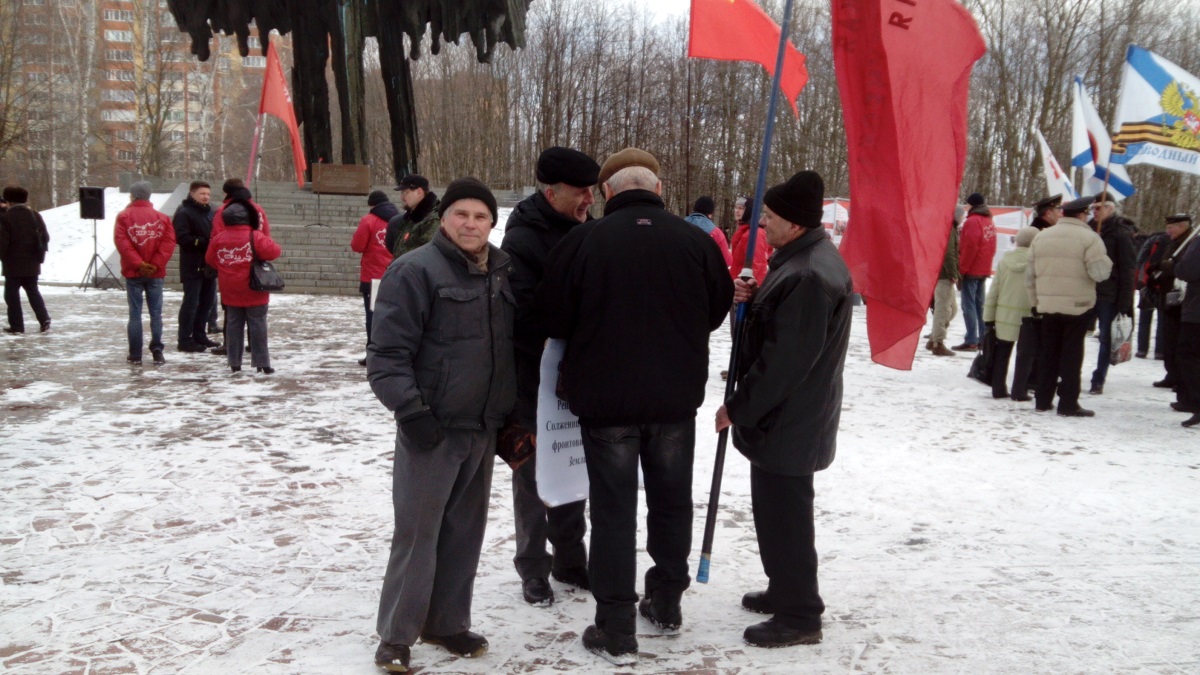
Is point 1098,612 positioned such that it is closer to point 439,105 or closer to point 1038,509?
point 1038,509

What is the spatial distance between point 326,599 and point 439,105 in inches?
1531

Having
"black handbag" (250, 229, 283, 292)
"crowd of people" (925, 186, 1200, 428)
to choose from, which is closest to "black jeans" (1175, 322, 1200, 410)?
"crowd of people" (925, 186, 1200, 428)

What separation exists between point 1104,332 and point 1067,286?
217 centimetres

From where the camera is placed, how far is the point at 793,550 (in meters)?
3.85

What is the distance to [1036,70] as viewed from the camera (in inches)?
1405

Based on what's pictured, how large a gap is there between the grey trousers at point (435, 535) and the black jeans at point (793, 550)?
1198mm

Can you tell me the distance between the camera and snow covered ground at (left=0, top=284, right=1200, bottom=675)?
374 cm

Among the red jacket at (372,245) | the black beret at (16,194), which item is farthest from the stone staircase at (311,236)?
the red jacket at (372,245)

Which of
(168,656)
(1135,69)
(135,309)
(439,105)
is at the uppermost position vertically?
(439,105)

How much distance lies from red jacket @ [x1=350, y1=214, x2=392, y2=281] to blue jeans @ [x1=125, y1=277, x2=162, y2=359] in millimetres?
2179

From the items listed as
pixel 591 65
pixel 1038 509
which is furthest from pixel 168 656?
pixel 591 65

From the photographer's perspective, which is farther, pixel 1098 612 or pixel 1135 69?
pixel 1135 69

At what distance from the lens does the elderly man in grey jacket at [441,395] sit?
3.35 m

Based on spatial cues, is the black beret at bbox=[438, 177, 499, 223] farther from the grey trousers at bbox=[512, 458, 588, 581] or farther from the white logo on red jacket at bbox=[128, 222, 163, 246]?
the white logo on red jacket at bbox=[128, 222, 163, 246]
